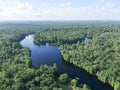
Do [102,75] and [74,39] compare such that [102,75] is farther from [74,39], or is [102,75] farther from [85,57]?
[74,39]

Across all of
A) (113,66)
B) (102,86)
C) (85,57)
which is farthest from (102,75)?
(85,57)

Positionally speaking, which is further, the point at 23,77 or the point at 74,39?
the point at 74,39

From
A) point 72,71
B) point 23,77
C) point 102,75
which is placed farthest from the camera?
point 72,71

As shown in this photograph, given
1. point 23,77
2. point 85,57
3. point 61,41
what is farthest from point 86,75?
point 61,41

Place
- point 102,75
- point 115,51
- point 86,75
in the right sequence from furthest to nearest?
point 115,51 < point 86,75 < point 102,75

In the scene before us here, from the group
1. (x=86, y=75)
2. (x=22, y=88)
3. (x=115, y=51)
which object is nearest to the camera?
(x=22, y=88)

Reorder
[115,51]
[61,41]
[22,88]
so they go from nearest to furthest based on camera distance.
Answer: [22,88], [115,51], [61,41]

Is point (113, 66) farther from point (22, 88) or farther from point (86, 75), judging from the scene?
point (22, 88)

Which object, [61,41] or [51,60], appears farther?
[61,41]
